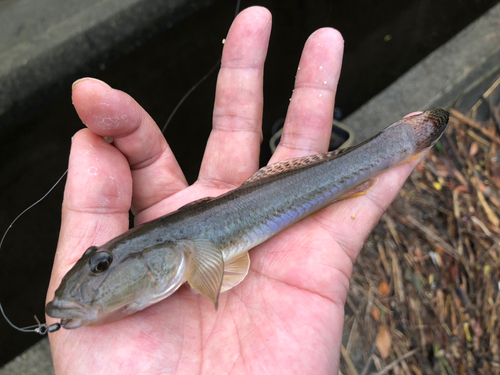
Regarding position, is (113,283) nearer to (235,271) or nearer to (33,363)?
(235,271)

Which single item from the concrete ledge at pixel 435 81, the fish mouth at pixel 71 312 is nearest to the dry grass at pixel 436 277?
the concrete ledge at pixel 435 81

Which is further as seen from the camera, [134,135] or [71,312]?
[134,135]

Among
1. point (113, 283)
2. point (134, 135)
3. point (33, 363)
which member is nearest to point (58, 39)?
point (134, 135)

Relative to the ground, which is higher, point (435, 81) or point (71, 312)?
point (435, 81)

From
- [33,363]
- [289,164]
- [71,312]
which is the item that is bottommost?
[33,363]

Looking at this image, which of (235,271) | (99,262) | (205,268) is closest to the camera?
(99,262)

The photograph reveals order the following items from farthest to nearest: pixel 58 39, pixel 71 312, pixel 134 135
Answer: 1. pixel 58 39
2. pixel 134 135
3. pixel 71 312

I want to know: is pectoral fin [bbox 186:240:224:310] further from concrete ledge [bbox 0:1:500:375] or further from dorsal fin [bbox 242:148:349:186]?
concrete ledge [bbox 0:1:500:375]

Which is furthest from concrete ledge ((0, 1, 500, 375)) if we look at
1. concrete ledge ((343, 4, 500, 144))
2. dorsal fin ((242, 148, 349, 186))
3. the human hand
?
dorsal fin ((242, 148, 349, 186))
